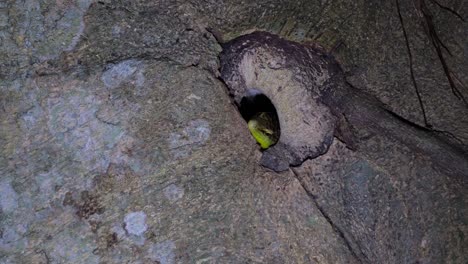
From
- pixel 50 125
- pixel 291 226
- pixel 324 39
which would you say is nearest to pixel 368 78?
pixel 324 39

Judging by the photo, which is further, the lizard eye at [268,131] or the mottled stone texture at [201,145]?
the lizard eye at [268,131]

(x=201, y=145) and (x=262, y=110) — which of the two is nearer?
(x=201, y=145)

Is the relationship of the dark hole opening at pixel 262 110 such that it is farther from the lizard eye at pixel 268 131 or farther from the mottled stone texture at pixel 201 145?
the mottled stone texture at pixel 201 145

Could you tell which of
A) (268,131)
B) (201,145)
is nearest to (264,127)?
(268,131)

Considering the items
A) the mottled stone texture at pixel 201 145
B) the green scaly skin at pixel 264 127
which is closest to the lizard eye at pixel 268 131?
the green scaly skin at pixel 264 127

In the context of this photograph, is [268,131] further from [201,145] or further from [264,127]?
[201,145]

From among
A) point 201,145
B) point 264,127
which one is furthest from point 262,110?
point 201,145

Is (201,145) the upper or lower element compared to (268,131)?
upper

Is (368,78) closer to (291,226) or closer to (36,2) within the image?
(291,226)

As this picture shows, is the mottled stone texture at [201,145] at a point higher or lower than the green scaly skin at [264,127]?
higher
